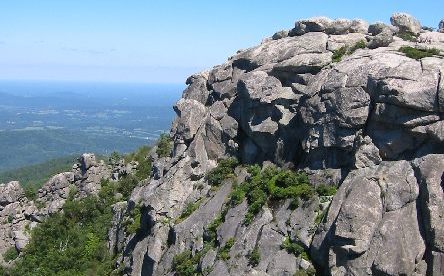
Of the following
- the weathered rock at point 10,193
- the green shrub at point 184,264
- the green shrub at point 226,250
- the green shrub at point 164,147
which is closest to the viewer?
the green shrub at point 226,250

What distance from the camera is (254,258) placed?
27.5 m

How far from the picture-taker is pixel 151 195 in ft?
126

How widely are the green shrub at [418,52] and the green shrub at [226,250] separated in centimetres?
1476

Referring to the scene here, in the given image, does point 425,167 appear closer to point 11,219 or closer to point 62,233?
point 62,233

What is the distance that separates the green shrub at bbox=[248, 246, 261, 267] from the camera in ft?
90.2

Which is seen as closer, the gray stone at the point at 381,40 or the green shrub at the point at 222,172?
the gray stone at the point at 381,40

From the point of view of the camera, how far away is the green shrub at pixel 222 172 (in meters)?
36.1

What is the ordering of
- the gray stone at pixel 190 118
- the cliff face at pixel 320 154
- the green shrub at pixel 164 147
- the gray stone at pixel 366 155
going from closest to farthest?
the cliff face at pixel 320 154, the gray stone at pixel 366 155, the gray stone at pixel 190 118, the green shrub at pixel 164 147

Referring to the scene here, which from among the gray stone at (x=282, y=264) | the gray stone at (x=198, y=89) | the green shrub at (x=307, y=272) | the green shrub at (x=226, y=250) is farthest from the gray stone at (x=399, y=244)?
the gray stone at (x=198, y=89)

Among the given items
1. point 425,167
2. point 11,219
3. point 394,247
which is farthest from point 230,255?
point 11,219

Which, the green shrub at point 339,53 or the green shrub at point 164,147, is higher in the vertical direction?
the green shrub at point 339,53

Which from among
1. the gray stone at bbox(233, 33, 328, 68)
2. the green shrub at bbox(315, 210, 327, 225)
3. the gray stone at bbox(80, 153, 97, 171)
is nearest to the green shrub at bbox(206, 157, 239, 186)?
the gray stone at bbox(233, 33, 328, 68)

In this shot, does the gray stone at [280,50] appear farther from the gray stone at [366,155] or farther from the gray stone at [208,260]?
the gray stone at [208,260]

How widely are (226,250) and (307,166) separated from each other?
7.07 metres
